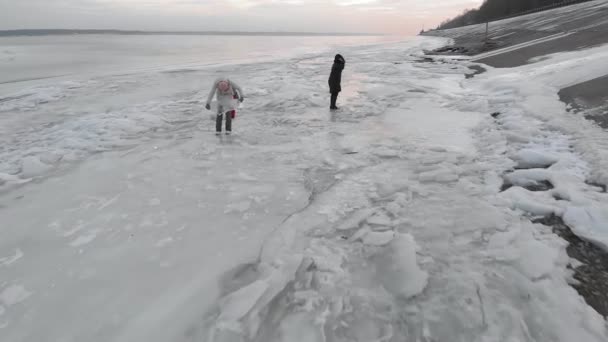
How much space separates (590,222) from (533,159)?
177 cm

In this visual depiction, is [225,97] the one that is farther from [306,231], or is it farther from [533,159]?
[533,159]

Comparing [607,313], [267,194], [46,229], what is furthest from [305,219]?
[46,229]

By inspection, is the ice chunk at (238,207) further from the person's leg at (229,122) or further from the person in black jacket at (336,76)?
the person in black jacket at (336,76)

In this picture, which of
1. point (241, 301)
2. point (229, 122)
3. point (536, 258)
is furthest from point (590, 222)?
point (229, 122)

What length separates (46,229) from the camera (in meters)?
3.79

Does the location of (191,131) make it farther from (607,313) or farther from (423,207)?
(607,313)

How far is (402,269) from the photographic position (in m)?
3.00

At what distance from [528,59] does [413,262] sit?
47.9 feet

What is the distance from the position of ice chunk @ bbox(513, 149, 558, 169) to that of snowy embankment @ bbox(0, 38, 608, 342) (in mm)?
25

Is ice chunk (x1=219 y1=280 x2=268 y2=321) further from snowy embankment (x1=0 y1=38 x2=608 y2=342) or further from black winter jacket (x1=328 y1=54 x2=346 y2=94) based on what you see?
black winter jacket (x1=328 y1=54 x2=346 y2=94)

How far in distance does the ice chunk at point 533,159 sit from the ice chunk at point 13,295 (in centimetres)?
609

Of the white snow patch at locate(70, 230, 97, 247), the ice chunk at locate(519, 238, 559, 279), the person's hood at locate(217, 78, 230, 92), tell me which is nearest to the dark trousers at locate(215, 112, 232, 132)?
the person's hood at locate(217, 78, 230, 92)

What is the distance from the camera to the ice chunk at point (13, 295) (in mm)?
2803

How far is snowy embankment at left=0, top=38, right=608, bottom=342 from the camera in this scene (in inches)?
99.8
